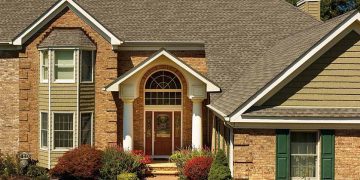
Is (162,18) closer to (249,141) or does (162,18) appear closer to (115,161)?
(115,161)

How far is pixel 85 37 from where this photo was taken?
20438 millimetres

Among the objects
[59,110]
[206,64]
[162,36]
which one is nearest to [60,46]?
[59,110]

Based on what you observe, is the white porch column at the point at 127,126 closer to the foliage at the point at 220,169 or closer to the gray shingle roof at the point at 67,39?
the gray shingle roof at the point at 67,39

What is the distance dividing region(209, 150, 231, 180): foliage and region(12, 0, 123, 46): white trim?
766 cm

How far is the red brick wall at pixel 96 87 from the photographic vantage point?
2070 centimetres

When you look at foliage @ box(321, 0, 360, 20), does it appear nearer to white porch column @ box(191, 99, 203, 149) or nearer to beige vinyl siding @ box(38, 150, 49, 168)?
white porch column @ box(191, 99, 203, 149)

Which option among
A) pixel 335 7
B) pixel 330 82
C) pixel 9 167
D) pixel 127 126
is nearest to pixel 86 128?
pixel 127 126

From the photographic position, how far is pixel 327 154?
48.0 feet

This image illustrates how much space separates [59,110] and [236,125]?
8931 mm

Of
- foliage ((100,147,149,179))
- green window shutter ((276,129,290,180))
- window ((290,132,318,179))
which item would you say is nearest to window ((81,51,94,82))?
foliage ((100,147,149,179))

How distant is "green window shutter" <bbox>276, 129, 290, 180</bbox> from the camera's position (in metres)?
14.6

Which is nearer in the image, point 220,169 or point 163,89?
point 220,169

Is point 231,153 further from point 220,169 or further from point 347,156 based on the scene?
point 347,156

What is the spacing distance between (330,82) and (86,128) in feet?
35.4
